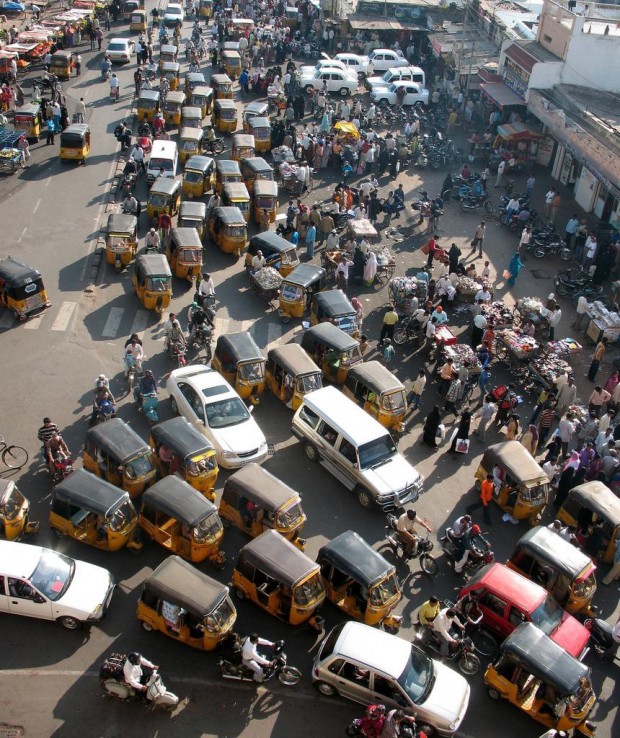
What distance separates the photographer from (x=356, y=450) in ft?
61.2

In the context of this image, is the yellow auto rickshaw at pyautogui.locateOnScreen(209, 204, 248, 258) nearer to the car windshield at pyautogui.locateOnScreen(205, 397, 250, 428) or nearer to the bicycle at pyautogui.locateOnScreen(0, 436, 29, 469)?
the car windshield at pyautogui.locateOnScreen(205, 397, 250, 428)

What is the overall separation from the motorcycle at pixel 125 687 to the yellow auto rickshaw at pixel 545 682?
6.18 meters

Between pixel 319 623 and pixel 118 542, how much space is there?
4.77m

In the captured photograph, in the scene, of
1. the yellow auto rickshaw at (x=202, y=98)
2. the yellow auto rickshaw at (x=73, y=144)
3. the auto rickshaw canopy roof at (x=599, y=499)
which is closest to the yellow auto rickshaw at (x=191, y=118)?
the yellow auto rickshaw at (x=202, y=98)

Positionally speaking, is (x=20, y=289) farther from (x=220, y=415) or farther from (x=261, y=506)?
(x=261, y=506)

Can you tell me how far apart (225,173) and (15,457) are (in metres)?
17.6

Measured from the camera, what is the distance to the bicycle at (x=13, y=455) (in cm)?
1848

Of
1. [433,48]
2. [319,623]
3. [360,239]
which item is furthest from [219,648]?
[433,48]

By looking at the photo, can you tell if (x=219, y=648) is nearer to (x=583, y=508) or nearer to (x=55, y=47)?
(x=583, y=508)

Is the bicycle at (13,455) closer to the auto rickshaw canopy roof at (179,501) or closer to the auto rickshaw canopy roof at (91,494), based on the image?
the auto rickshaw canopy roof at (91,494)

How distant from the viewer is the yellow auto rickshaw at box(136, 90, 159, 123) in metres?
39.4

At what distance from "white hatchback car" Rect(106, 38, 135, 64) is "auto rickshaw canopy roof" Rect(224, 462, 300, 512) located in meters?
39.8

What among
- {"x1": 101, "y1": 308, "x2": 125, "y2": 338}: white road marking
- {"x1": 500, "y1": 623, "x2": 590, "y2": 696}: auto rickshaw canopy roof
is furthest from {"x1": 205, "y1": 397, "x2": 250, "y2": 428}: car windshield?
{"x1": 500, "y1": 623, "x2": 590, "y2": 696}: auto rickshaw canopy roof

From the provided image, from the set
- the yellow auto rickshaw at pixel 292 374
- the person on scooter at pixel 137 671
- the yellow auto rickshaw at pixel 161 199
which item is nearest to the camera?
the person on scooter at pixel 137 671
